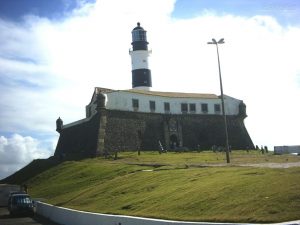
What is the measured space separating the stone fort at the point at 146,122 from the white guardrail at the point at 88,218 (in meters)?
24.4

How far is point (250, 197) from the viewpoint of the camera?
15570 millimetres

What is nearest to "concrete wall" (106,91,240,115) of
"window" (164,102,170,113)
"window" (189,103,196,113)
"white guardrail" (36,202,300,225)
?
"window" (189,103,196,113)

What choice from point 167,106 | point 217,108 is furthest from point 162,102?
point 217,108

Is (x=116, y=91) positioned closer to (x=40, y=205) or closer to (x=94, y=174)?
(x=94, y=174)

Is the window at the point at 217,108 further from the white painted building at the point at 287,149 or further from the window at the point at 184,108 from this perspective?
the white painted building at the point at 287,149

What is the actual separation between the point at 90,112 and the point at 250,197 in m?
45.4

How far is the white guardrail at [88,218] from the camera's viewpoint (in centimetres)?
1520

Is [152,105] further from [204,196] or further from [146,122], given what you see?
[204,196]

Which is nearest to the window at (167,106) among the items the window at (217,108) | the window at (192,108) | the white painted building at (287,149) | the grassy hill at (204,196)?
the window at (192,108)

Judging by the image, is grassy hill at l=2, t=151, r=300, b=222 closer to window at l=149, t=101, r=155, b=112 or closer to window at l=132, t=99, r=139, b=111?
window at l=132, t=99, r=139, b=111

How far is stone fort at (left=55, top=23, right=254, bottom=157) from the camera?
176 feet

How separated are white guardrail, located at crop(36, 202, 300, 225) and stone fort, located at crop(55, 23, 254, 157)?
24431mm

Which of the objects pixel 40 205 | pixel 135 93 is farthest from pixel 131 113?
pixel 40 205

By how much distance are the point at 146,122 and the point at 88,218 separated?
37.5 m
